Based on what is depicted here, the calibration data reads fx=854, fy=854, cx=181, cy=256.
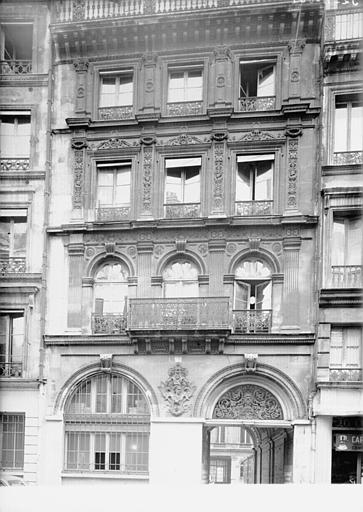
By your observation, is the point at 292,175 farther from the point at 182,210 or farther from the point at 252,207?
the point at 182,210

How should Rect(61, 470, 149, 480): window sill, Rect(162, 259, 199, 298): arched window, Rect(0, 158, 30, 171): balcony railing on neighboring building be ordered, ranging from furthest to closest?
Rect(0, 158, 30, 171): balcony railing on neighboring building < Rect(162, 259, 199, 298): arched window < Rect(61, 470, 149, 480): window sill

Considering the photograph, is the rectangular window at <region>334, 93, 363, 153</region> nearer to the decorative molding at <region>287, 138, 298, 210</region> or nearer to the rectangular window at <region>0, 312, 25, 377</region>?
the decorative molding at <region>287, 138, 298, 210</region>

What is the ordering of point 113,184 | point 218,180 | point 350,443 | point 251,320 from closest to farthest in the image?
point 350,443 < point 251,320 < point 218,180 < point 113,184

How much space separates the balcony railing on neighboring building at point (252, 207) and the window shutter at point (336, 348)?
633 millimetres

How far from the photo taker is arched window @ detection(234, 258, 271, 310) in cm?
388

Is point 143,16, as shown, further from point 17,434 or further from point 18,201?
point 17,434

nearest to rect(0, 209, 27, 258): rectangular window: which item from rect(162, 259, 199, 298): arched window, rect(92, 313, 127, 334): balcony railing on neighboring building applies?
rect(92, 313, 127, 334): balcony railing on neighboring building

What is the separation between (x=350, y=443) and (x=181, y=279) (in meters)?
1.05

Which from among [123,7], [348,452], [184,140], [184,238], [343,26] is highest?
[123,7]

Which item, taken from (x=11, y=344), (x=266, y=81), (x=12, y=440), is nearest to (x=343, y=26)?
(x=266, y=81)

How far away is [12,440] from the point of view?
3.92 m

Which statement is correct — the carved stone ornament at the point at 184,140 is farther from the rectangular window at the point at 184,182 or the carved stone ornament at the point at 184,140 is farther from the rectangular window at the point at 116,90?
the rectangular window at the point at 116,90

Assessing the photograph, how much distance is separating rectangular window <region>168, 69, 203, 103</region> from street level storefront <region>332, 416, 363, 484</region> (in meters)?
1.61

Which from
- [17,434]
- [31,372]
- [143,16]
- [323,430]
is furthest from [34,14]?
[323,430]
